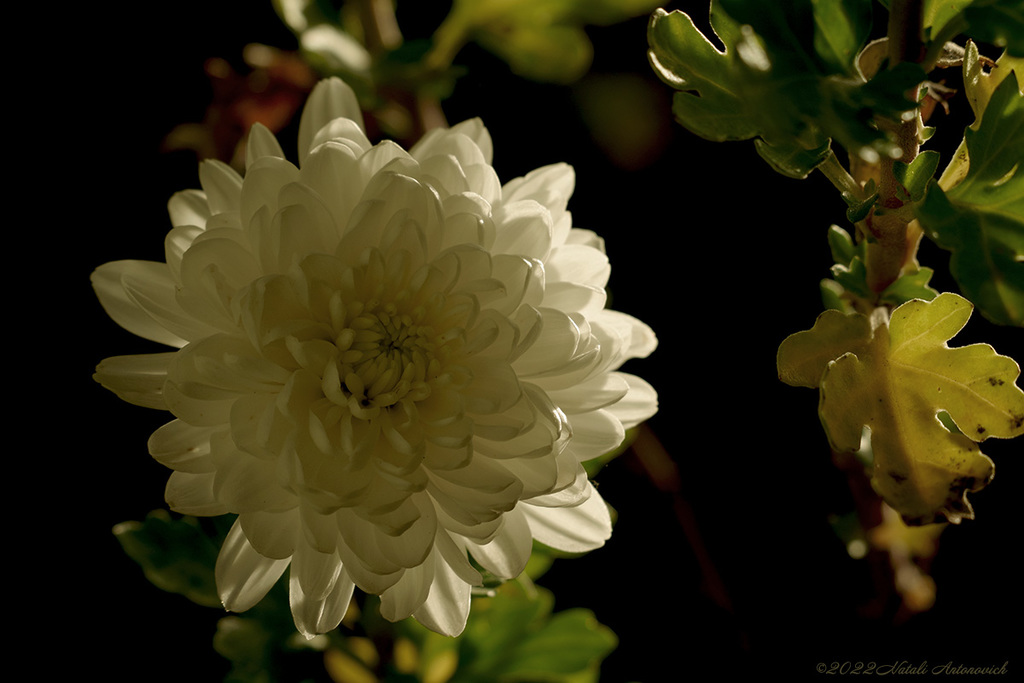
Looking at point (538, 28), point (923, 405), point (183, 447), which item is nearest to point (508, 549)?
point (183, 447)

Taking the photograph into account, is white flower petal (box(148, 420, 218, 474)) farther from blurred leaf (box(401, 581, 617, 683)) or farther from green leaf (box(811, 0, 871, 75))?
green leaf (box(811, 0, 871, 75))

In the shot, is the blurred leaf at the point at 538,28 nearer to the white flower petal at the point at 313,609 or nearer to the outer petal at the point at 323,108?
the outer petal at the point at 323,108

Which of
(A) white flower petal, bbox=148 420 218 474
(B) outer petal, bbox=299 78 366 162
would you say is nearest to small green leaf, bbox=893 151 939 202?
(B) outer petal, bbox=299 78 366 162

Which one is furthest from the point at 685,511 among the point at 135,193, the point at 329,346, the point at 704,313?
the point at 135,193

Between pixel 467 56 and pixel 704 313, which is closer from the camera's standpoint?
pixel 704 313

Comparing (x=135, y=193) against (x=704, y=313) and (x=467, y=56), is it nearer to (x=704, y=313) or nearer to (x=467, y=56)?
(x=467, y=56)

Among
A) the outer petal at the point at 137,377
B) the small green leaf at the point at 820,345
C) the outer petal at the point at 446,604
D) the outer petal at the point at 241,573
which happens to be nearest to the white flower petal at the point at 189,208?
the outer petal at the point at 137,377
